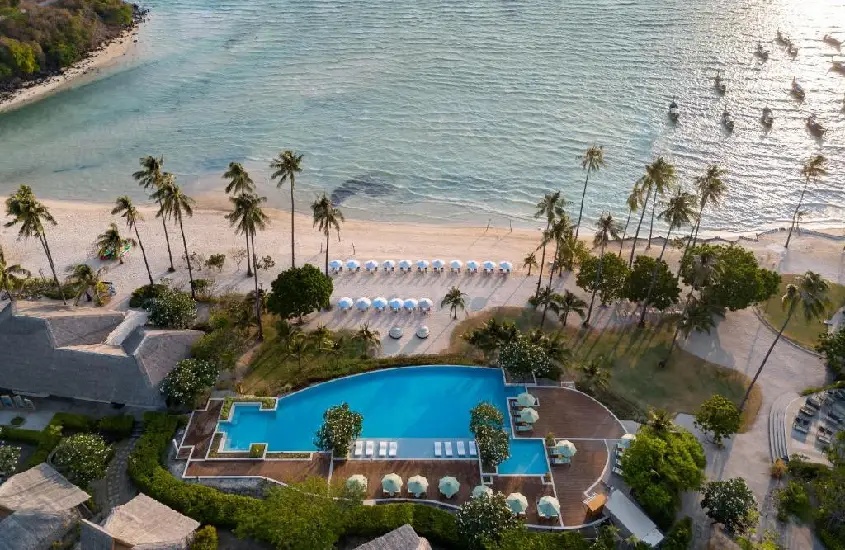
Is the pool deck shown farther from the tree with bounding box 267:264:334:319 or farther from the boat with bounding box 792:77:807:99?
the boat with bounding box 792:77:807:99

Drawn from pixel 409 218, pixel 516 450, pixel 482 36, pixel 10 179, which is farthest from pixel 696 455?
pixel 482 36

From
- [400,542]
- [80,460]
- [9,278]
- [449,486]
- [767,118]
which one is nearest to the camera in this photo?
[400,542]

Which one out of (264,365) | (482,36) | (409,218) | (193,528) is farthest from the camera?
(482,36)

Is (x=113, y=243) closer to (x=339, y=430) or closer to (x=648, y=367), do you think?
(x=339, y=430)

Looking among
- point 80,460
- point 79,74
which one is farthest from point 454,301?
point 79,74

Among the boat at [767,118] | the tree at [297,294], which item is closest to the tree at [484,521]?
the tree at [297,294]

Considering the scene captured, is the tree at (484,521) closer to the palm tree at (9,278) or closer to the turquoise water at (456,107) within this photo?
the palm tree at (9,278)

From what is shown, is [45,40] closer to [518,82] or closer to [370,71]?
[370,71]
